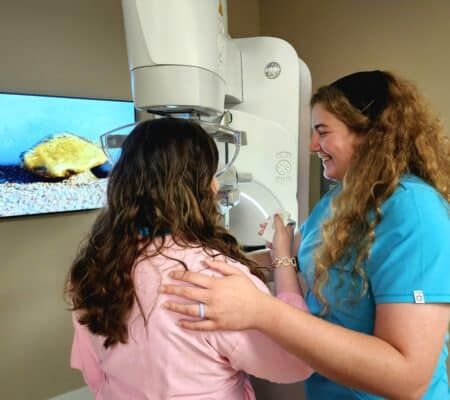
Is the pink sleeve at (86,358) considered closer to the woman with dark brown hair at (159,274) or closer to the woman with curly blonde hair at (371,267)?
the woman with dark brown hair at (159,274)

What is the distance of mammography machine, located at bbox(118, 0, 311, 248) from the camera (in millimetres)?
724

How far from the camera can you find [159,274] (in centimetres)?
66

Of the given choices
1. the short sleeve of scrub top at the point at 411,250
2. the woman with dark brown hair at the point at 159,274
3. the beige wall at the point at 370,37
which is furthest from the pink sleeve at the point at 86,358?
the beige wall at the point at 370,37

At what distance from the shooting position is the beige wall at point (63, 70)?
71.9 inches

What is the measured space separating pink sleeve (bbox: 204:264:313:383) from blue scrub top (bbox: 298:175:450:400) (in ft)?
0.47

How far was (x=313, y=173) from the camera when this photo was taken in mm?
2363

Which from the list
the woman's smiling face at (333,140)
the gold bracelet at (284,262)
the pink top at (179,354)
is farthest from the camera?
the gold bracelet at (284,262)

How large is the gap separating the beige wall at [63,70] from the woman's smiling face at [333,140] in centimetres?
135

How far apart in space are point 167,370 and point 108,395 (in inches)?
8.7

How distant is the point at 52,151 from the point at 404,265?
1811 mm

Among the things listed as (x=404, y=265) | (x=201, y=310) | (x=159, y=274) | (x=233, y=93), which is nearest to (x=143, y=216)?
(x=159, y=274)

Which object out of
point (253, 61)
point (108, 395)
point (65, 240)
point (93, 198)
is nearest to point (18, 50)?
point (93, 198)

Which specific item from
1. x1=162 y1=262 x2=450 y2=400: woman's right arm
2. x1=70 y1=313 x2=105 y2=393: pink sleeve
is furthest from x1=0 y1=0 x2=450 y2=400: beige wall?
x1=162 y1=262 x2=450 y2=400: woman's right arm

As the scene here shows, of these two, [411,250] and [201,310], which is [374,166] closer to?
[411,250]
